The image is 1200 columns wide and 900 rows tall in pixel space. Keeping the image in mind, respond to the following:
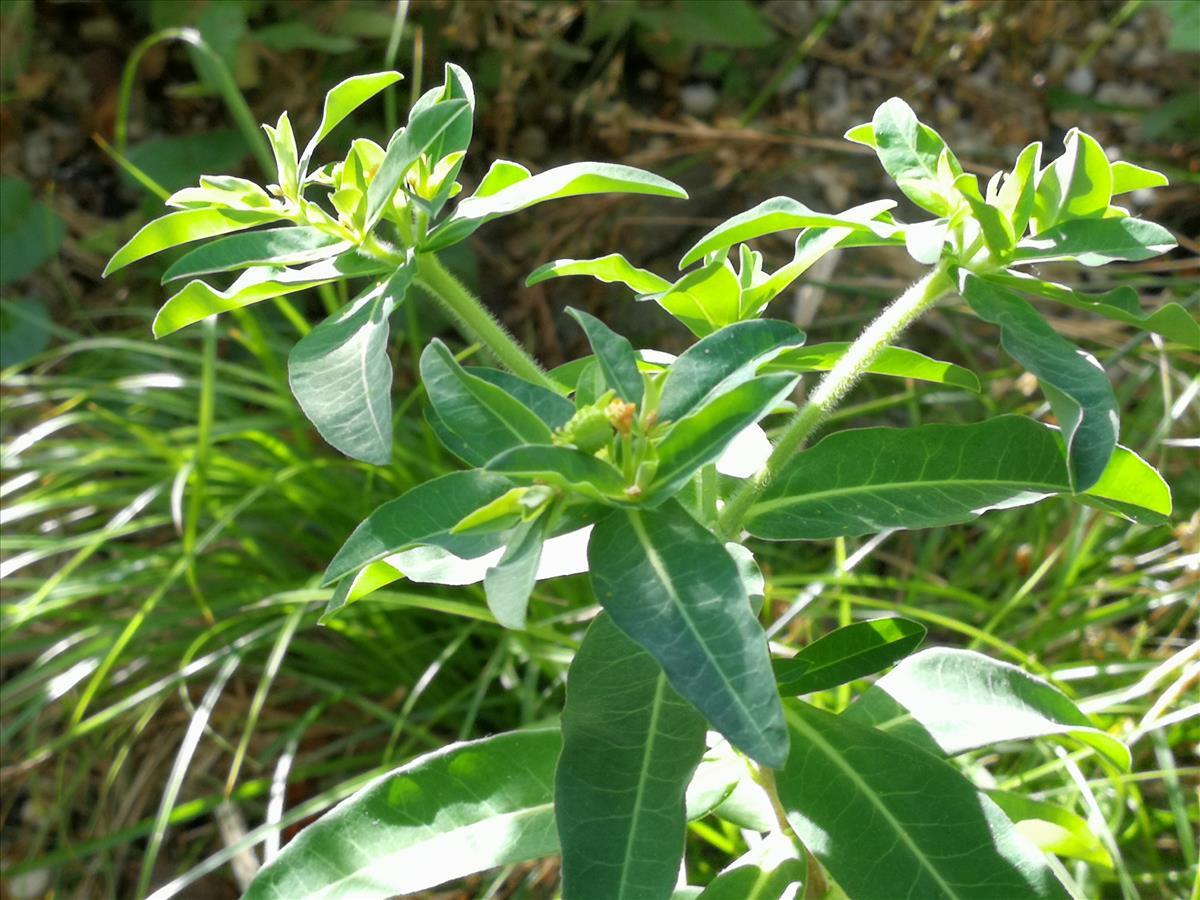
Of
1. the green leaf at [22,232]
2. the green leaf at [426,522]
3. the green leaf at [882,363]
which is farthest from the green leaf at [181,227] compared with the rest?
the green leaf at [22,232]

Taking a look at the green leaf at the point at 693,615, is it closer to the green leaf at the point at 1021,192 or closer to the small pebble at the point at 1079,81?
the green leaf at the point at 1021,192

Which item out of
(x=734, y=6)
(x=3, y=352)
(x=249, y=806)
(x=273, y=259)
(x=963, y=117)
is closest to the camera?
(x=273, y=259)

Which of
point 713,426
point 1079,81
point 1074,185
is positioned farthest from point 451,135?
point 1079,81

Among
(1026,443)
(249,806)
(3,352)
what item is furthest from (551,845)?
(3,352)

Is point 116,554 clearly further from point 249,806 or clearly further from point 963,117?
point 963,117

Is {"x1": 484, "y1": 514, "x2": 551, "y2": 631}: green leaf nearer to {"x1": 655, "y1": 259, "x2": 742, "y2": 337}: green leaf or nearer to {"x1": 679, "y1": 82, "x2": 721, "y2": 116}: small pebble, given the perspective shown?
{"x1": 655, "y1": 259, "x2": 742, "y2": 337}: green leaf

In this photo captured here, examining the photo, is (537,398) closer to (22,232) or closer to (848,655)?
(848,655)
